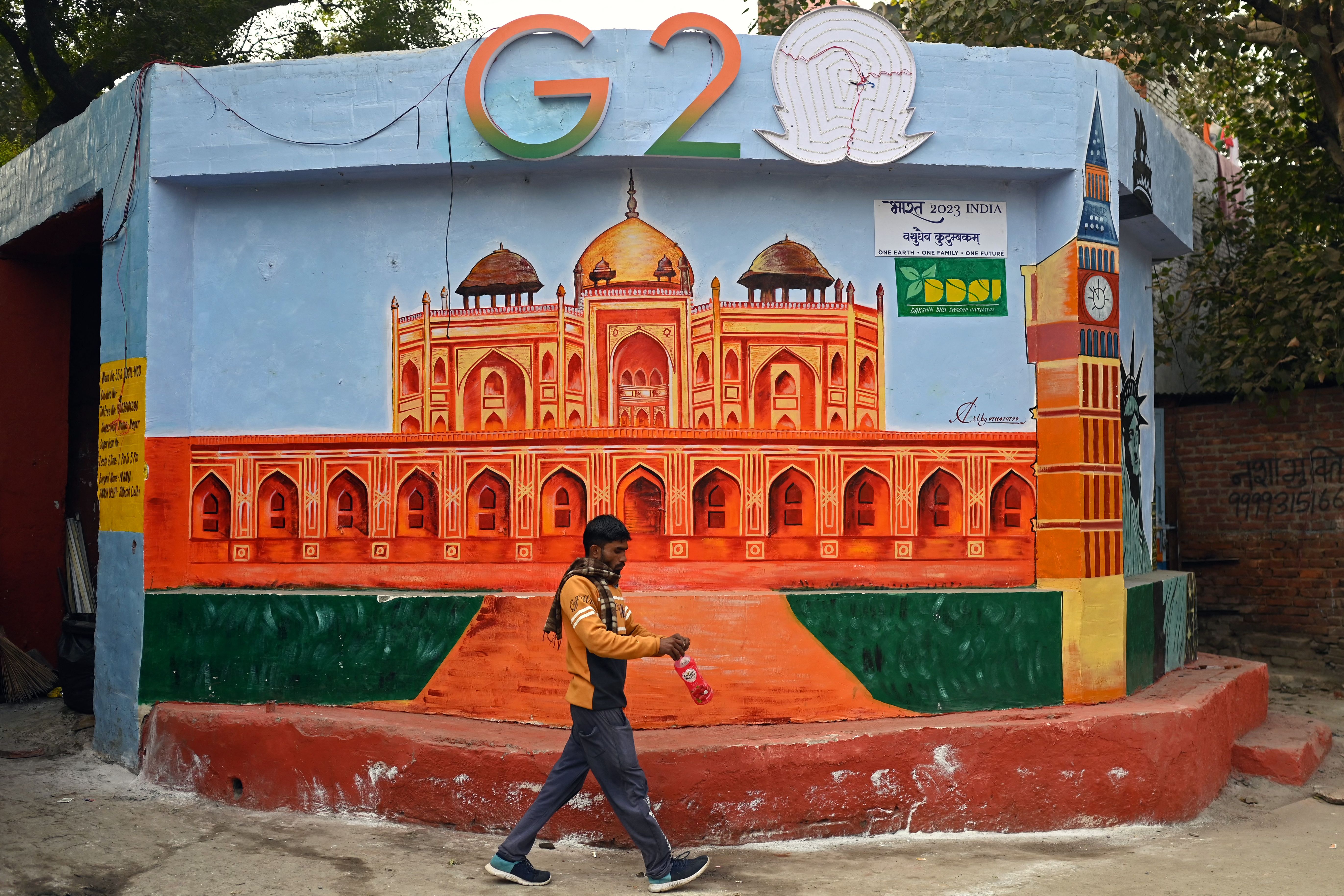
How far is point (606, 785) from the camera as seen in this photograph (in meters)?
4.52

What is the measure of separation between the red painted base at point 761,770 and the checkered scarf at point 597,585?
3.06 feet

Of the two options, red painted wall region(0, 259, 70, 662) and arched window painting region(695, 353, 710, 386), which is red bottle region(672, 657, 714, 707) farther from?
red painted wall region(0, 259, 70, 662)

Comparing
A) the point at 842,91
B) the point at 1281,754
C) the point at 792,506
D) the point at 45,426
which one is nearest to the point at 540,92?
the point at 842,91

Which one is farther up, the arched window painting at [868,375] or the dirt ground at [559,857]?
the arched window painting at [868,375]

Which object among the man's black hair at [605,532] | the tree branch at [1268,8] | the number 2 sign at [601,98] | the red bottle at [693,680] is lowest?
the red bottle at [693,680]

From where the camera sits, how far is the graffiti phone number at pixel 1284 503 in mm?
9766

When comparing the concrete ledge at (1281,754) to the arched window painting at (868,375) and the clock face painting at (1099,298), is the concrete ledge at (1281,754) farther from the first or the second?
the arched window painting at (868,375)

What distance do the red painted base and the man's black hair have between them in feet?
4.10

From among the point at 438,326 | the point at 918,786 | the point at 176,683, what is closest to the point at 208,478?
the point at 176,683

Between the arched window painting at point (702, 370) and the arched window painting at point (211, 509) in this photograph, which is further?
the arched window painting at point (211, 509)

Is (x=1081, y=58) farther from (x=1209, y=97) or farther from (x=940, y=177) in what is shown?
(x=1209, y=97)

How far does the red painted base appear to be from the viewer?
17.2 ft

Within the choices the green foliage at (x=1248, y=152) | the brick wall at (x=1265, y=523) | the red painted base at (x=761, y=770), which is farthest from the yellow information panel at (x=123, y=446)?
the brick wall at (x=1265, y=523)

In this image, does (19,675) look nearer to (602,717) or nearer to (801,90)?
(602,717)
